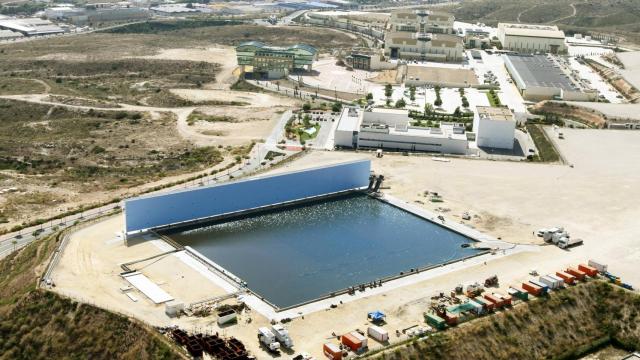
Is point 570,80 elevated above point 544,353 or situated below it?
above

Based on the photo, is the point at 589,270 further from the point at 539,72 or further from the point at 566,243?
the point at 539,72

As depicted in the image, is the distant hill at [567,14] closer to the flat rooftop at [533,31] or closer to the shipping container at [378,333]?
the flat rooftop at [533,31]

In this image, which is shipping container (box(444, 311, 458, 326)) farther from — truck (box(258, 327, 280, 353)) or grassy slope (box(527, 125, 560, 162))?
grassy slope (box(527, 125, 560, 162))

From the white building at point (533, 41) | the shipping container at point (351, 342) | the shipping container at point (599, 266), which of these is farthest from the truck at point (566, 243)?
the white building at point (533, 41)

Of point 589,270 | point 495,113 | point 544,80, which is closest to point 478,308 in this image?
point 589,270

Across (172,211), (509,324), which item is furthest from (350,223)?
(509,324)

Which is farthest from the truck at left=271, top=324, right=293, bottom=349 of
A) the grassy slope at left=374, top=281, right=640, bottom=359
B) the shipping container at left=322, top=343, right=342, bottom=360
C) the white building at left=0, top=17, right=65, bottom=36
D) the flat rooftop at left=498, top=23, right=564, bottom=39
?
the white building at left=0, top=17, right=65, bottom=36

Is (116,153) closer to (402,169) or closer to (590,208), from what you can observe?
(402,169)
